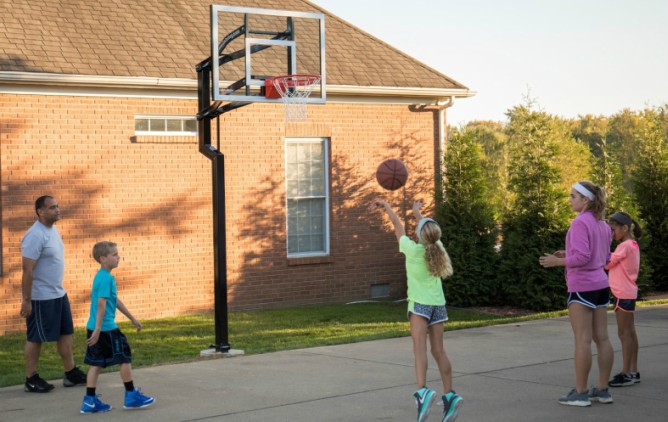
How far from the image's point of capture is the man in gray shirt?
30.0ft

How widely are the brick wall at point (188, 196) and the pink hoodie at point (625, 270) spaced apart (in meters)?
8.50

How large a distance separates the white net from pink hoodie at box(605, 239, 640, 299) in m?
4.87

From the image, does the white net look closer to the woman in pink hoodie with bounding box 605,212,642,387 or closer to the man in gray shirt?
the man in gray shirt

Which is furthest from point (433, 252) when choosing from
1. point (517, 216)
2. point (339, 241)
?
point (339, 241)

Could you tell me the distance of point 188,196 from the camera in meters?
15.8

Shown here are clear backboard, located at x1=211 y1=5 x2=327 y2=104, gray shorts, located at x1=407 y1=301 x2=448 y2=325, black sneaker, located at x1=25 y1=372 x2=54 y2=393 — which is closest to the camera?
gray shorts, located at x1=407 y1=301 x2=448 y2=325

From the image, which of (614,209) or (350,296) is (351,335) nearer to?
(350,296)

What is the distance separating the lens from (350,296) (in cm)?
1766

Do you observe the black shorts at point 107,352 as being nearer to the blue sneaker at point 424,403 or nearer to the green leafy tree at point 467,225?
the blue sneaker at point 424,403

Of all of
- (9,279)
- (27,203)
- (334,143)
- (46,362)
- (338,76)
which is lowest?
(46,362)

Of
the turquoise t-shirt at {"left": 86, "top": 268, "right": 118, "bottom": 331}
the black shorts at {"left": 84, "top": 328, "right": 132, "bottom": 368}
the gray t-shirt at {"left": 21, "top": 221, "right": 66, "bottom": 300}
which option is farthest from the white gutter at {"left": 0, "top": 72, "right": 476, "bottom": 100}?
the black shorts at {"left": 84, "top": 328, "right": 132, "bottom": 368}

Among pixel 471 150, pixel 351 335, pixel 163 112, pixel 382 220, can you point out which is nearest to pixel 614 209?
pixel 471 150

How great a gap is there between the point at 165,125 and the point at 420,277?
9.03 metres

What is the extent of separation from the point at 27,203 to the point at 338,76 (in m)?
6.38
